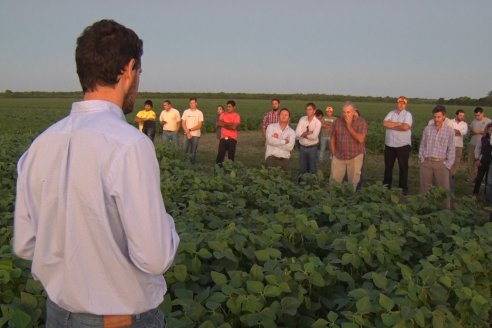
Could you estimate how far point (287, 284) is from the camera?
3010 millimetres

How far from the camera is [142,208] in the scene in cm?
160

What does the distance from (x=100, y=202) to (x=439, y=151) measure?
25.3ft

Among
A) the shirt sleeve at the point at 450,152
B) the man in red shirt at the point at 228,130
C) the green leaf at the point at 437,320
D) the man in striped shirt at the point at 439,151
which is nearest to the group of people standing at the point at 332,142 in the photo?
the man in red shirt at the point at 228,130

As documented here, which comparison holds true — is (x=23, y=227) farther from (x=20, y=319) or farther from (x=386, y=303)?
(x=386, y=303)

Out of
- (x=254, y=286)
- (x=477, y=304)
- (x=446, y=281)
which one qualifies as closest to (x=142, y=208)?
(x=254, y=286)

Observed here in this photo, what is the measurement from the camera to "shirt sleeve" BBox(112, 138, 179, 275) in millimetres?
1581

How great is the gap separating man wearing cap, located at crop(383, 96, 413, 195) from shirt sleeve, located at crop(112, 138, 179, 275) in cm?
892

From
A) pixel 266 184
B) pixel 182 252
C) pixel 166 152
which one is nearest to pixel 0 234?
pixel 182 252

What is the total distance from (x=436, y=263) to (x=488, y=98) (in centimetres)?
8124

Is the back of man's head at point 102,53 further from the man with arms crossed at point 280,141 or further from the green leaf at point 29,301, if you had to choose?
the man with arms crossed at point 280,141

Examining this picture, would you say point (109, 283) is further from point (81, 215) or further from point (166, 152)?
point (166, 152)

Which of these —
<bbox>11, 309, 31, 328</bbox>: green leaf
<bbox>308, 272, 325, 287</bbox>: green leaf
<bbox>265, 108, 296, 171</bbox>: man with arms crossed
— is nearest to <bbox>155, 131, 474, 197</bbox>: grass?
<bbox>265, 108, 296, 171</bbox>: man with arms crossed

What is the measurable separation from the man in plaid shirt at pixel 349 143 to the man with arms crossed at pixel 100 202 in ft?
23.3

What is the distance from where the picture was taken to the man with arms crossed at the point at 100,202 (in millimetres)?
1607
